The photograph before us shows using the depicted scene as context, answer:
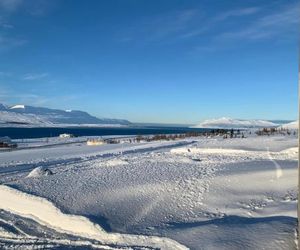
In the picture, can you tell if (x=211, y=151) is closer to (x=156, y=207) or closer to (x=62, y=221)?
(x=156, y=207)

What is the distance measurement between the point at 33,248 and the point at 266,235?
4.91 m

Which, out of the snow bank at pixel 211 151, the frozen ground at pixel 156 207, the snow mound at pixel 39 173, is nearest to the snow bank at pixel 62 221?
the frozen ground at pixel 156 207

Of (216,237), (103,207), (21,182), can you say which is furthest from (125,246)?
(21,182)

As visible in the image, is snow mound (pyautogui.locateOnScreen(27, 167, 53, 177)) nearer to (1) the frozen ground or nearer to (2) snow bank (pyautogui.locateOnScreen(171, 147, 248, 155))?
(1) the frozen ground

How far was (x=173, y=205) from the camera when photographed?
35.8 feet

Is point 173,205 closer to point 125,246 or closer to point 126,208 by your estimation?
point 126,208

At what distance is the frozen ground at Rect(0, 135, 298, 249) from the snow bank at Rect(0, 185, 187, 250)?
23 millimetres

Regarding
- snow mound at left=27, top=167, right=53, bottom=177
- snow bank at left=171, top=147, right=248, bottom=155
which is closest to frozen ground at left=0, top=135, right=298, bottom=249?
snow mound at left=27, top=167, right=53, bottom=177

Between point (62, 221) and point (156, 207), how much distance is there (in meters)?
2.47

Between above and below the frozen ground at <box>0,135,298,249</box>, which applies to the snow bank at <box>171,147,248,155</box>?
above

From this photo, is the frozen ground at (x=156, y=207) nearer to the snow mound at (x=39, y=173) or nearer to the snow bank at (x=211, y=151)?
the snow mound at (x=39, y=173)

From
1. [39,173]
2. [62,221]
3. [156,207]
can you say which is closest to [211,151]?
[39,173]

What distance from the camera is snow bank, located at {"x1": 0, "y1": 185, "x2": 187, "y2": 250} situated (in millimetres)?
8742

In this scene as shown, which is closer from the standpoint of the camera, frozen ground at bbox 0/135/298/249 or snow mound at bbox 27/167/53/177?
frozen ground at bbox 0/135/298/249
